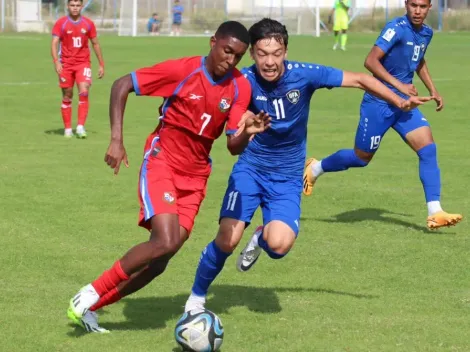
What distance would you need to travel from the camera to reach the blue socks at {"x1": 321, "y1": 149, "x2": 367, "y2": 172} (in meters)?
11.0

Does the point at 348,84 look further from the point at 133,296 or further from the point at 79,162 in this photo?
the point at 79,162

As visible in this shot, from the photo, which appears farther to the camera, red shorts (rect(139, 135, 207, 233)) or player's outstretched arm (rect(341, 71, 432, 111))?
player's outstretched arm (rect(341, 71, 432, 111))

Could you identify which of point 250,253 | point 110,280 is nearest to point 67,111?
point 250,253

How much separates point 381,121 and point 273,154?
120 inches

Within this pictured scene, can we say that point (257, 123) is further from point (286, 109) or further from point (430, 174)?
point (430, 174)

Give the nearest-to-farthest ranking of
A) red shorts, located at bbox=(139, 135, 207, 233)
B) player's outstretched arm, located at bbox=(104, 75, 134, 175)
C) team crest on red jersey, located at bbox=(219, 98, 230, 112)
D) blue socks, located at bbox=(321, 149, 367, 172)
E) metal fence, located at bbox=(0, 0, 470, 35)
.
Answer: player's outstretched arm, located at bbox=(104, 75, 134, 175), red shorts, located at bbox=(139, 135, 207, 233), team crest on red jersey, located at bbox=(219, 98, 230, 112), blue socks, located at bbox=(321, 149, 367, 172), metal fence, located at bbox=(0, 0, 470, 35)

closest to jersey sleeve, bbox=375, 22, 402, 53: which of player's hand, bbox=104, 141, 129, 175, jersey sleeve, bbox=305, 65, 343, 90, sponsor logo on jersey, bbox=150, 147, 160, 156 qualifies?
jersey sleeve, bbox=305, 65, 343, 90

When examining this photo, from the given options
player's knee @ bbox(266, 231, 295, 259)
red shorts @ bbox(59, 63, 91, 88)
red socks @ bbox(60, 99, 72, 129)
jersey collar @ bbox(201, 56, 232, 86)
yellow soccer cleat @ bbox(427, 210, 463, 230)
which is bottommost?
red socks @ bbox(60, 99, 72, 129)

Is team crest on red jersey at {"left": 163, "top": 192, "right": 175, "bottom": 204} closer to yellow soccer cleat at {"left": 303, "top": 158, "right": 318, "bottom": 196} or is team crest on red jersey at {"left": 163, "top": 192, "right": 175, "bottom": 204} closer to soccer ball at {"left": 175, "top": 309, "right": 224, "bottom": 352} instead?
soccer ball at {"left": 175, "top": 309, "right": 224, "bottom": 352}

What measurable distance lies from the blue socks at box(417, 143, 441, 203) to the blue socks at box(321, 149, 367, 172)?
2.35 ft

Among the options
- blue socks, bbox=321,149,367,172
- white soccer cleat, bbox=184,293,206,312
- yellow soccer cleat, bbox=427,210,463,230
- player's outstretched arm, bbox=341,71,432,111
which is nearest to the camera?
white soccer cleat, bbox=184,293,206,312

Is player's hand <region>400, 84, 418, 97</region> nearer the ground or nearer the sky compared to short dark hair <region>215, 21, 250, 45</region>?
nearer the ground

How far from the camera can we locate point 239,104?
6957 mm

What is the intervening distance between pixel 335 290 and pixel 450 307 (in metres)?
0.93
